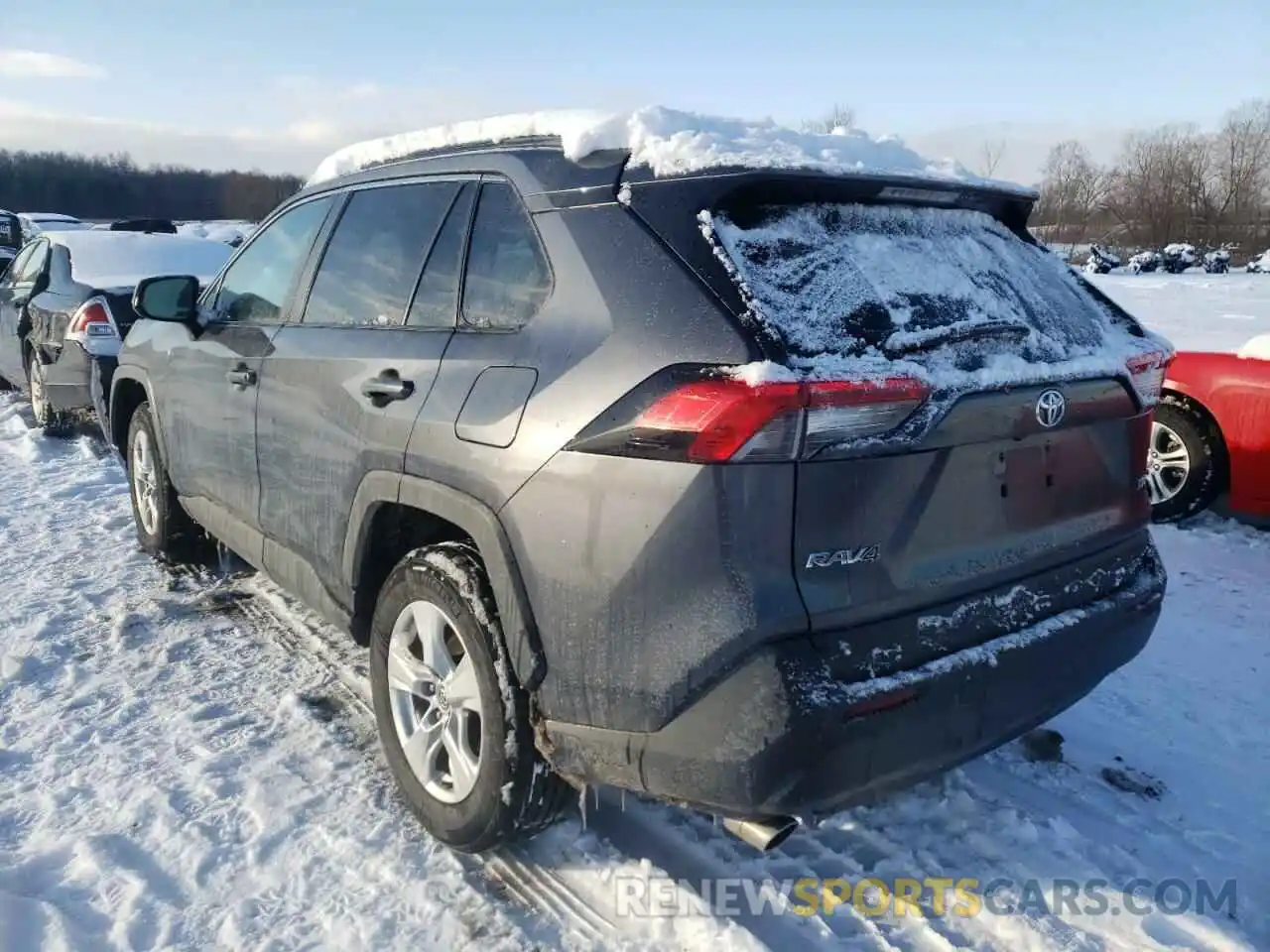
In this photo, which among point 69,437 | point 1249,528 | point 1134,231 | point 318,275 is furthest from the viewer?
point 1134,231

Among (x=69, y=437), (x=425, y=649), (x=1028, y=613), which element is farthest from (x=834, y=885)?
(x=69, y=437)

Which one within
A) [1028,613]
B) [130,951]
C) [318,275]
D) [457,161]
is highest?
[457,161]

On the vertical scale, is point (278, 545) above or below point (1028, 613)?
below

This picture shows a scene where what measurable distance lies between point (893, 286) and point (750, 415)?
1.90 ft

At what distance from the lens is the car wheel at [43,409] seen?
7.69 metres

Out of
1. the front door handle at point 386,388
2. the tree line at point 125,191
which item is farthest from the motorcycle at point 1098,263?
the tree line at point 125,191

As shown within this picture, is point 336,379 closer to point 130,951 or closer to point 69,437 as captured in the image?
point 130,951

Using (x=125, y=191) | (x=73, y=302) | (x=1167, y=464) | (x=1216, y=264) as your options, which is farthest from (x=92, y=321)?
(x=125, y=191)

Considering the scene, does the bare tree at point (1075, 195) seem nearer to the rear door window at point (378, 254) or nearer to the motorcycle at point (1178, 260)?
the motorcycle at point (1178, 260)

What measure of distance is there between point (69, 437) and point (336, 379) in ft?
20.0

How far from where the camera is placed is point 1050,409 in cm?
227

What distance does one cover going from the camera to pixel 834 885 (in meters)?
2.48

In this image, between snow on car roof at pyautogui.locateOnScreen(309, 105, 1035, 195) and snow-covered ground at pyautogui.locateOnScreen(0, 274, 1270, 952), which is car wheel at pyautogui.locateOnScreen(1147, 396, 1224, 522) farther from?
snow on car roof at pyautogui.locateOnScreen(309, 105, 1035, 195)

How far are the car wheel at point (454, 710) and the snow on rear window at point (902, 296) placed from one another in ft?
3.41
